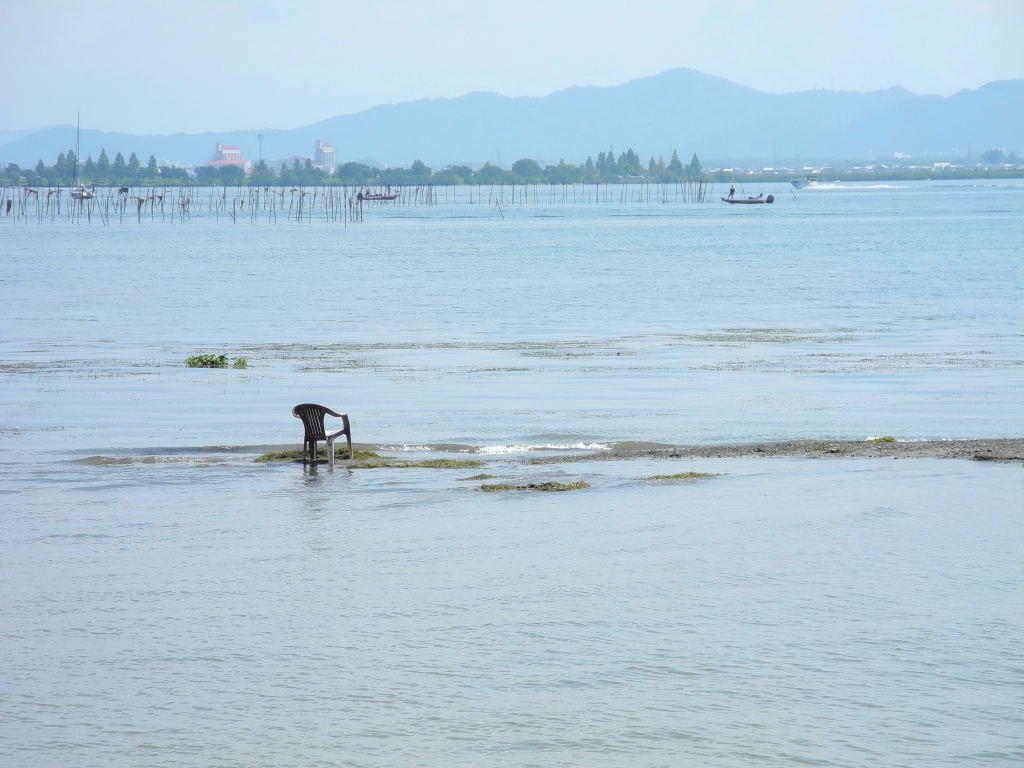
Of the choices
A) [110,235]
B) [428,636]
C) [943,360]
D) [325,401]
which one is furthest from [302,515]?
[110,235]

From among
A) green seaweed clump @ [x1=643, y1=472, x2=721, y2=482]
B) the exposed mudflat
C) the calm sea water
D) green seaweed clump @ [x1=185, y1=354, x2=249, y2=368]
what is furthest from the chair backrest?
green seaweed clump @ [x1=185, y1=354, x2=249, y2=368]

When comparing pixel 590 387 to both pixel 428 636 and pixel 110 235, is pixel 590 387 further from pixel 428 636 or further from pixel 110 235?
pixel 110 235

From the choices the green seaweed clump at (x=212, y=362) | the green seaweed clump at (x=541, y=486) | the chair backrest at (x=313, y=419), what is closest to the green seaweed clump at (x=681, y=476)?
the green seaweed clump at (x=541, y=486)

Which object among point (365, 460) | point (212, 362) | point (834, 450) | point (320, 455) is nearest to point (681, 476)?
point (834, 450)

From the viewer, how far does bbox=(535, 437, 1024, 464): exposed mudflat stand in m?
22.5

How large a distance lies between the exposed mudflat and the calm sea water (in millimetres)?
533

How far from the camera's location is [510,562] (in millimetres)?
16641

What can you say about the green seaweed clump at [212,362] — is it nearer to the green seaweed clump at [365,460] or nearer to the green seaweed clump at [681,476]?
the green seaweed clump at [365,460]

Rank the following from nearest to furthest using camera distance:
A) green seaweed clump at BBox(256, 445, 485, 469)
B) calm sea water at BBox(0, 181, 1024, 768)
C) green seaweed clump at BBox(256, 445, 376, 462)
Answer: calm sea water at BBox(0, 181, 1024, 768) → green seaweed clump at BBox(256, 445, 485, 469) → green seaweed clump at BBox(256, 445, 376, 462)

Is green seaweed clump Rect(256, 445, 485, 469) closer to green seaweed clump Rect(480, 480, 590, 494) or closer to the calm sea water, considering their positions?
the calm sea water

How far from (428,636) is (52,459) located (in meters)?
12.0

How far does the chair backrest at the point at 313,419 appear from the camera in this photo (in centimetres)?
2248

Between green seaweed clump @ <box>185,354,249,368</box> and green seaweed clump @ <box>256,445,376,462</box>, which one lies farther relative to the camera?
green seaweed clump @ <box>185,354,249,368</box>

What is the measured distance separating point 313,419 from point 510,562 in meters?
7.12
